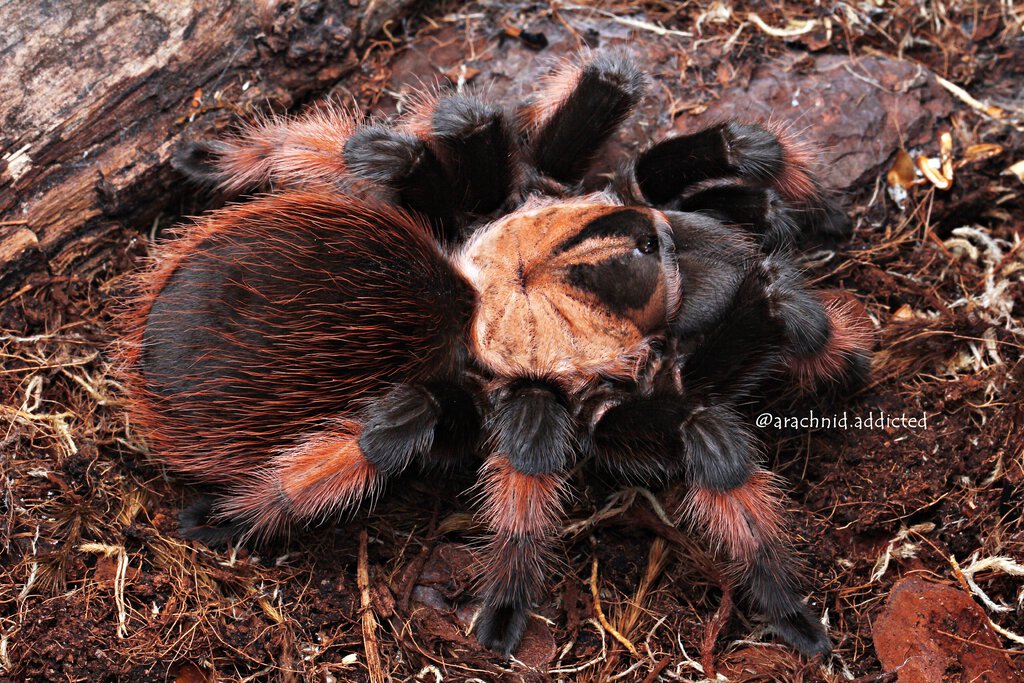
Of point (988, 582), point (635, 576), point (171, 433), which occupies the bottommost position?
point (988, 582)

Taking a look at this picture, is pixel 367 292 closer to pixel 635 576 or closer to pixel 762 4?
pixel 635 576

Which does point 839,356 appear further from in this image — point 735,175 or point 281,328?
point 281,328

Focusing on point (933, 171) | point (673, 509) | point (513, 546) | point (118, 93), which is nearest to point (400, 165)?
point (118, 93)

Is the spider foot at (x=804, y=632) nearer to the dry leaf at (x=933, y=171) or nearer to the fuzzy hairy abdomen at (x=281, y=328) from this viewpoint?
the fuzzy hairy abdomen at (x=281, y=328)

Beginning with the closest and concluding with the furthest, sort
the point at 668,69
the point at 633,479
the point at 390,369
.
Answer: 1. the point at 390,369
2. the point at 633,479
3. the point at 668,69

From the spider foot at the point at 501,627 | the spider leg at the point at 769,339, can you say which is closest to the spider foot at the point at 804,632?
the spider leg at the point at 769,339

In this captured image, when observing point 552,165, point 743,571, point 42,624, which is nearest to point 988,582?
point 743,571

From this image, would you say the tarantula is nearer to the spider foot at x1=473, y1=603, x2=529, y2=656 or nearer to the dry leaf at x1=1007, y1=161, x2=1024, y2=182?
the spider foot at x1=473, y1=603, x2=529, y2=656

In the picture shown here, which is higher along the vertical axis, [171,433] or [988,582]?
[171,433]
